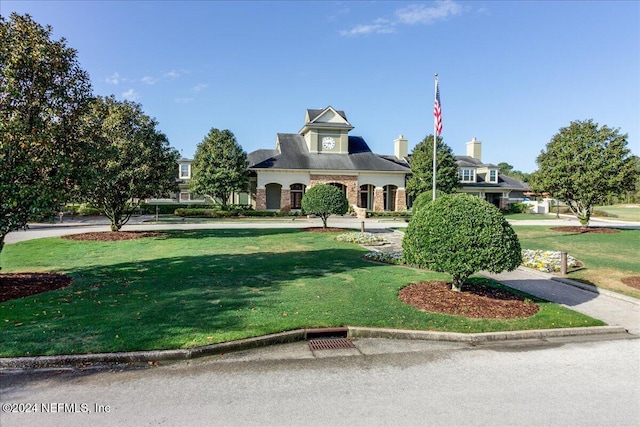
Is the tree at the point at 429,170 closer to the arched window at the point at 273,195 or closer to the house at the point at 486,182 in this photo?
the house at the point at 486,182

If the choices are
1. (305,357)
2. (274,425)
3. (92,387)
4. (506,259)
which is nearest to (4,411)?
(92,387)

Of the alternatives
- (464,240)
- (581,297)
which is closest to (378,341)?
(464,240)

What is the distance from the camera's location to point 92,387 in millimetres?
4473

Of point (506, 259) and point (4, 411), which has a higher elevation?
point (506, 259)

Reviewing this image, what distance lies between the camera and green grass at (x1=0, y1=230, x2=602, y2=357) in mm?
5816

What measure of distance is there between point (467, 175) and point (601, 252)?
3430cm

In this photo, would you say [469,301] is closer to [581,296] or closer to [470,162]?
[581,296]

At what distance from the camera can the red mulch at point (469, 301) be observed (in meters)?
7.41

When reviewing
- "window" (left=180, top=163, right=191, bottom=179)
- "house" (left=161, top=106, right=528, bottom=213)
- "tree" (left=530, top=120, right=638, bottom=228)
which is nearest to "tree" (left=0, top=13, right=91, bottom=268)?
"tree" (left=530, top=120, right=638, bottom=228)

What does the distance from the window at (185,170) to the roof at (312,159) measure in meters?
8.98

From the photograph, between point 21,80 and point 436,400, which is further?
point 21,80

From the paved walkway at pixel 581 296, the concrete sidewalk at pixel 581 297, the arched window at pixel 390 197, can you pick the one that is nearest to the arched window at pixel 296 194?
the arched window at pixel 390 197

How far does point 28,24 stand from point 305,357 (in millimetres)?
9380

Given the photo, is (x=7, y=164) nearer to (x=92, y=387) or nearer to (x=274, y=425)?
(x=92, y=387)
